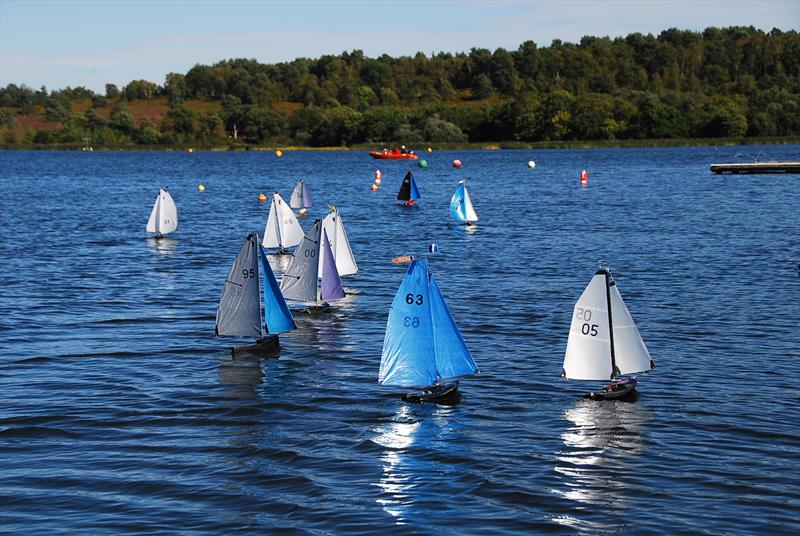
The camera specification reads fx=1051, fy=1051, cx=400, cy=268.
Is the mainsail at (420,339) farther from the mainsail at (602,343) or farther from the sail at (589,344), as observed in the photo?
the mainsail at (602,343)

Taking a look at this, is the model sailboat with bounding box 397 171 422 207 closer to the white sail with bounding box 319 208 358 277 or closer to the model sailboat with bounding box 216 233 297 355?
the white sail with bounding box 319 208 358 277

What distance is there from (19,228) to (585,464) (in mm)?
67491

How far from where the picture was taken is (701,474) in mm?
23141

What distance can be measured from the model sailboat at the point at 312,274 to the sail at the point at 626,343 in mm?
14287

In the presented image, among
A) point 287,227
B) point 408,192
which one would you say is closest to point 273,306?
point 287,227

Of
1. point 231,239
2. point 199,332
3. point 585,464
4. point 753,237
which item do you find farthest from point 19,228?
point 585,464

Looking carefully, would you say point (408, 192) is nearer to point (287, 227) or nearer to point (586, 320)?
point (287, 227)

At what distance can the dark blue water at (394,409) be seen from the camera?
70.6 feet

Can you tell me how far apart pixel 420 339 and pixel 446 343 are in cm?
83

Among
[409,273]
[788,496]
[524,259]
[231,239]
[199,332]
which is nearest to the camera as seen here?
[788,496]

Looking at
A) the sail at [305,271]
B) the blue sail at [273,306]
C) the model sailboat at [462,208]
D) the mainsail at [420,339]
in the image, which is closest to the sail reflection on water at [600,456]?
the mainsail at [420,339]

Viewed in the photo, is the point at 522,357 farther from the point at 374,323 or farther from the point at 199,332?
the point at 199,332

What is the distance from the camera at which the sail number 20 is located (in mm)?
28344

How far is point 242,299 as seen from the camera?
3409cm
